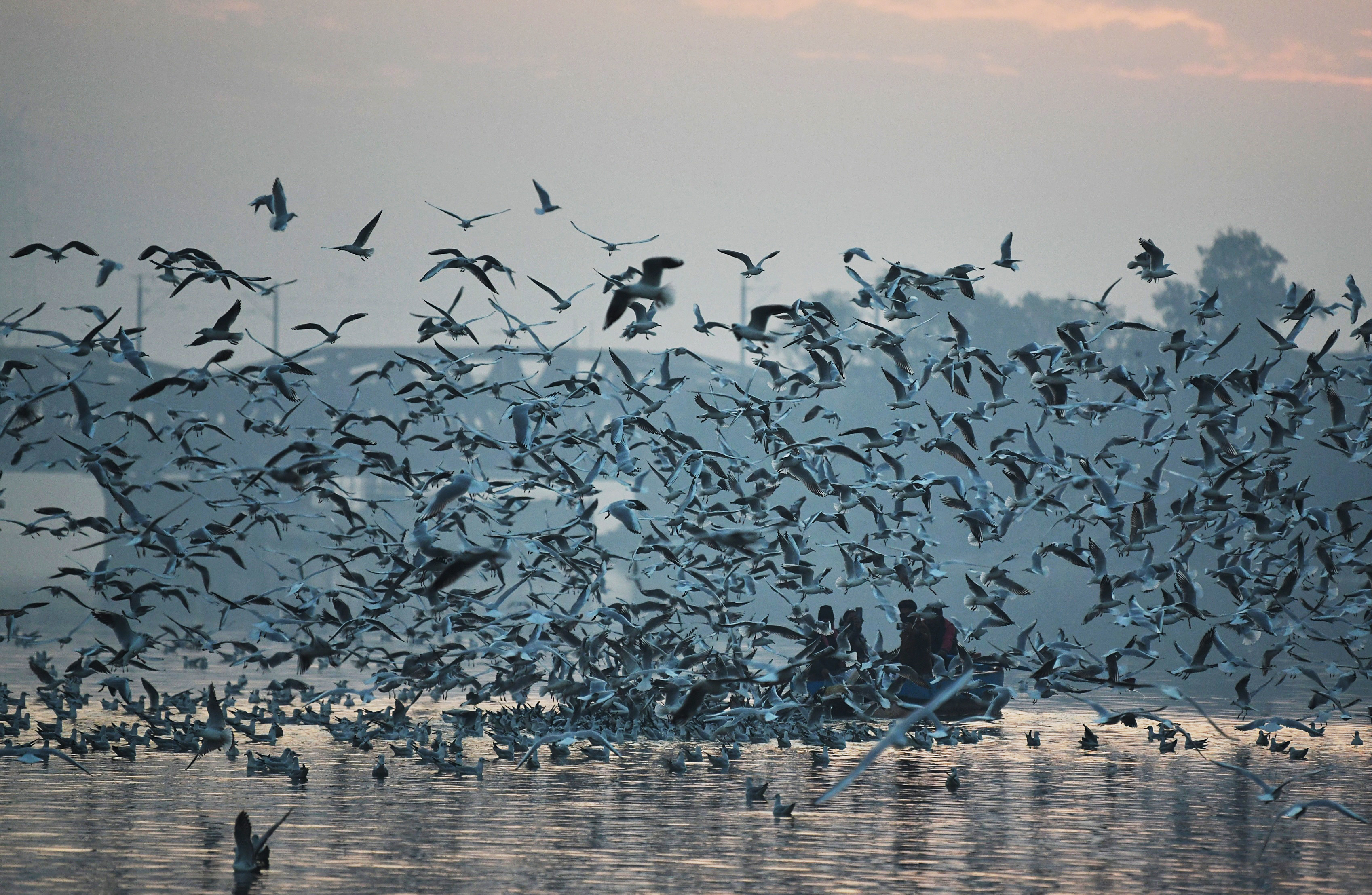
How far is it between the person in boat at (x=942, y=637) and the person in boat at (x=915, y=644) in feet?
0.37

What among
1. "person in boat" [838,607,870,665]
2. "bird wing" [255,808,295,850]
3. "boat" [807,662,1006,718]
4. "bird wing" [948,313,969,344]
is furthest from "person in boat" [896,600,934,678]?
"bird wing" [255,808,295,850]

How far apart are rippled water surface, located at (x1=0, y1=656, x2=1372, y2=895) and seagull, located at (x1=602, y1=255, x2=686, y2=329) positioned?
5796 millimetres

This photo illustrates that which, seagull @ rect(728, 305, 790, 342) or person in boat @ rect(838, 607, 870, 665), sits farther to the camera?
person in boat @ rect(838, 607, 870, 665)

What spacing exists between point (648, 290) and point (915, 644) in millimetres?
15925

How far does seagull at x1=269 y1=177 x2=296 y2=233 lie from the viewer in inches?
800

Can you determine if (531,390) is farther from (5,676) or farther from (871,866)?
(5,676)

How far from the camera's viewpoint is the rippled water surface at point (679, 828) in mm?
14695

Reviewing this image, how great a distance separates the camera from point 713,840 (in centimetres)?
1691

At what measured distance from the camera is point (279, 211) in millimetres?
20453

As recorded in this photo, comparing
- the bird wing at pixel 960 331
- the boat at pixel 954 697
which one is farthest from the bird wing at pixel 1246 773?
the bird wing at pixel 960 331

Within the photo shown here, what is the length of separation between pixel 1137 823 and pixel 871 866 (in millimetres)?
4846

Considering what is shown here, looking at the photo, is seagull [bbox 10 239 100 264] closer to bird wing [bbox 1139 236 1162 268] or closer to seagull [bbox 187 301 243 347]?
seagull [bbox 187 301 243 347]

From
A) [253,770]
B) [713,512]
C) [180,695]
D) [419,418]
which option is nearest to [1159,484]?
[713,512]

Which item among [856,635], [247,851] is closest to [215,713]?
[247,851]
